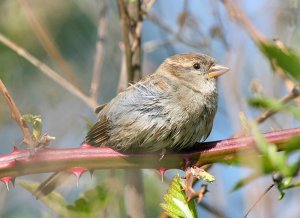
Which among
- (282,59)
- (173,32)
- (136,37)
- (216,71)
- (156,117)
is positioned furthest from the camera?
(173,32)

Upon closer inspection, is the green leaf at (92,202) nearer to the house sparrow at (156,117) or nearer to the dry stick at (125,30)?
the house sparrow at (156,117)

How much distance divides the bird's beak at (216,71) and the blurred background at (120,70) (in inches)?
1.7

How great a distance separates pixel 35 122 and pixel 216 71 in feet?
5.03

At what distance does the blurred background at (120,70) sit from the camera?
2.29 m

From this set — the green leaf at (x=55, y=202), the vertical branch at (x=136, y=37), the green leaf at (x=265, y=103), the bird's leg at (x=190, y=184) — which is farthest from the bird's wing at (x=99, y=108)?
the green leaf at (x=265, y=103)

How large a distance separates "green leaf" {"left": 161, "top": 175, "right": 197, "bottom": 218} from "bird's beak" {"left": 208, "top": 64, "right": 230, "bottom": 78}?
146 centimetres

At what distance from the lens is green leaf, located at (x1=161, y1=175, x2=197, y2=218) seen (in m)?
1.04

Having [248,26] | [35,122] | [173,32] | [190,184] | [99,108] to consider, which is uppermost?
[173,32]

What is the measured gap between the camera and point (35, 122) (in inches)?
46.4

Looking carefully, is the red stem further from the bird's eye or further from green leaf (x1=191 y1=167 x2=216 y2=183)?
the bird's eye

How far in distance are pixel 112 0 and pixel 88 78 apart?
0.56 metres

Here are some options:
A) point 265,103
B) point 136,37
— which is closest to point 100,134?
point 136,37

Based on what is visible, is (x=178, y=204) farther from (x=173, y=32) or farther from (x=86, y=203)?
(x=173, y=32)

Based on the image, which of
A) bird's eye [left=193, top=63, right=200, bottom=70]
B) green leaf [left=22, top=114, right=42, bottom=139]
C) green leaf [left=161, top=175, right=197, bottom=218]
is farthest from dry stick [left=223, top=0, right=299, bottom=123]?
green leaf [left=22, top=114, right=42, bottom=139]
